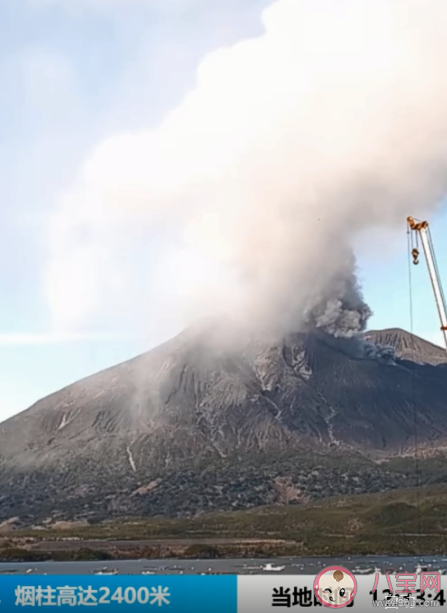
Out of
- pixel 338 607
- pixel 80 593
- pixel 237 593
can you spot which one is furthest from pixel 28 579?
pixel 338 607

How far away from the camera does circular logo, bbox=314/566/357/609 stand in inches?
1266

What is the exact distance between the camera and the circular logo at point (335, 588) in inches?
1266

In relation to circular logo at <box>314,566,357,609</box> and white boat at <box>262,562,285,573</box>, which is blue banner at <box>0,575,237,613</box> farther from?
white boat at <box>262,562,285,573</box>

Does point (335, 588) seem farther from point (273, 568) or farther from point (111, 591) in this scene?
point (273, 568)

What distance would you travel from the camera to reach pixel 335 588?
3241 centimetres

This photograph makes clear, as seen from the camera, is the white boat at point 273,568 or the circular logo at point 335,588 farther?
the white boat at point 273,568

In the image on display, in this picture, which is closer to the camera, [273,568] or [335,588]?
[335,588]

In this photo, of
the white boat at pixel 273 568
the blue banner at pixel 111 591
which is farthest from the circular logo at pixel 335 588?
the white boat at pixel 273 568

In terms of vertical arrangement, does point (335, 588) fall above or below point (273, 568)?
below

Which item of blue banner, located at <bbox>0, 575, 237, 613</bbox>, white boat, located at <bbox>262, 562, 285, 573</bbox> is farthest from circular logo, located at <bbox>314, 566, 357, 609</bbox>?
white boat, located at <bbox>262, 562, 285, 573</bbox>

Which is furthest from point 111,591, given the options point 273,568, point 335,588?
point 273,568

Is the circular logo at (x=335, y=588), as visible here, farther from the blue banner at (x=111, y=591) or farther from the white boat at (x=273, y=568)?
the white boat at (x=273, y=568)

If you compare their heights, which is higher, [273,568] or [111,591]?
[273,568]

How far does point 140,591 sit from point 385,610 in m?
9.12
